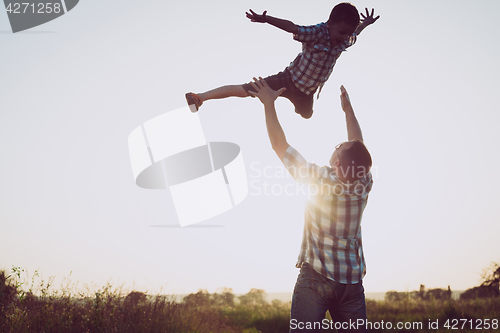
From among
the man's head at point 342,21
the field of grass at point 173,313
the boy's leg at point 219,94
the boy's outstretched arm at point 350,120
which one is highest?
the man's head at point 342,21

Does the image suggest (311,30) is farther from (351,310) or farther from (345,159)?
(351,310)

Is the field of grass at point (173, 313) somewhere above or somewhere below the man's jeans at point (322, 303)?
below

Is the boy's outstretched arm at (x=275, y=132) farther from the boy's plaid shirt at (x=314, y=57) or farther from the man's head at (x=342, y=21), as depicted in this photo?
the man's head at (x=342, y=21)

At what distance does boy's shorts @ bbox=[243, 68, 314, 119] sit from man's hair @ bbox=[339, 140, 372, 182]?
6.64 feet

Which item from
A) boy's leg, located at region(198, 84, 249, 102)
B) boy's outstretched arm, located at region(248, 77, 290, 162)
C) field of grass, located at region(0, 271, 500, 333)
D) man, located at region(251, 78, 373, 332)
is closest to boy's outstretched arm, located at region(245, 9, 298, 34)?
boy's leg, located at region(198, 84, 249, 102)

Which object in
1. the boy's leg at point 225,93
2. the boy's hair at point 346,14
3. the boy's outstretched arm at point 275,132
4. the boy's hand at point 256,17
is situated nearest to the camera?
the boy's outstretched arm at point 275,132

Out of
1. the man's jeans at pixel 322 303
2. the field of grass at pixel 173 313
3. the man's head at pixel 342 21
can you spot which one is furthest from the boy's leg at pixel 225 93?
the field of grass at pixel 173 313

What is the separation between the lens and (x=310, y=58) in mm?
4312

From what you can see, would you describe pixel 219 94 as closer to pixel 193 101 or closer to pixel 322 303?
pixel 193 101

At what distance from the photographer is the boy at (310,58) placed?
13.4 ft

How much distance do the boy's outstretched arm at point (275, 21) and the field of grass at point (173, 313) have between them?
6589mm

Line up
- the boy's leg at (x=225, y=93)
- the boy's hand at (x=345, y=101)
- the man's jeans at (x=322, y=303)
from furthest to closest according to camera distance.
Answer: the boy's leg at (x=225, y=93)
the boy's hand at (x=345, y=101)
the man's jeans at (x=322, y=303)

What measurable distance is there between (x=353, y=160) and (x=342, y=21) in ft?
7.54

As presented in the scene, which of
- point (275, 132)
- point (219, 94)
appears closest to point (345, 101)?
point (275, 132)
